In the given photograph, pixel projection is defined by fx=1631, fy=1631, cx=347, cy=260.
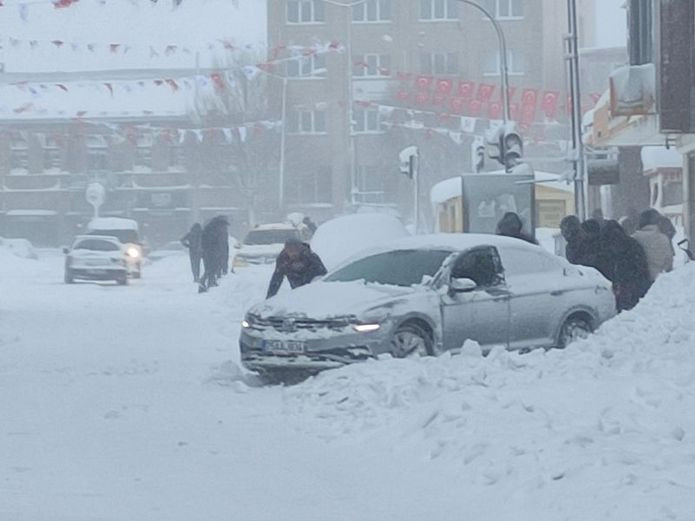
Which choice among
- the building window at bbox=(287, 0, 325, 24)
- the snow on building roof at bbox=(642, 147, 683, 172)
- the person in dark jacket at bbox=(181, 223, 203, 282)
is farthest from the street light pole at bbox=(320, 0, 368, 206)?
the snow on building roof at bbox=(642, 147, 683, 172)

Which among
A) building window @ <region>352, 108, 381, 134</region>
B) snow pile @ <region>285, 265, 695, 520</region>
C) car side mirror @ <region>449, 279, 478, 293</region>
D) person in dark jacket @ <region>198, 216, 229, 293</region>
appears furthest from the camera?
building window @ <region>352, 108, 381, 134</region>

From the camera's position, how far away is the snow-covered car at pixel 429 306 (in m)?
14.7

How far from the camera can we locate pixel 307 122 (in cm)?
Answer: 7750

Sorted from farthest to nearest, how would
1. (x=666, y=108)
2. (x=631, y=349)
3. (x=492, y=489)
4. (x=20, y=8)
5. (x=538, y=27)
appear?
1. (x=538, y=27)
2. (x=20, y=8)
3. (x=666, y=108)
4. (x=631, y=349)
5. (x=492, y=489)

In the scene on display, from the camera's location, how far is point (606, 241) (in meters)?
18.6

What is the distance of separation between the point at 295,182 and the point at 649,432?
69315 millimetres

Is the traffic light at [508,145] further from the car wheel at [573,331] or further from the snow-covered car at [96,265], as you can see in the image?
the snow-covered car at [96,265]

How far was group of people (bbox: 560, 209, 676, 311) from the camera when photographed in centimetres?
1839

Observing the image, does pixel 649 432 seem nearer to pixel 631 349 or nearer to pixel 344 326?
pixel 631 349

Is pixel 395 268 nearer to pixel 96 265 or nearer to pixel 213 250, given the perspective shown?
pixel 213 250

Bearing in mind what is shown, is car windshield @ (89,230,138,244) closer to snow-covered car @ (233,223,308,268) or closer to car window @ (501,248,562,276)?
snow-covered car @ (233,223,308,268)

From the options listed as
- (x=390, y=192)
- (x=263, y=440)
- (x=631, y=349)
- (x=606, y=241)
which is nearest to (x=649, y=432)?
(x=263, y=440)

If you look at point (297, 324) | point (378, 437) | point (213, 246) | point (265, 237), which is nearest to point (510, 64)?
point (265, 237)

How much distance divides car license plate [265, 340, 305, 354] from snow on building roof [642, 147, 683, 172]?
2211 cm
